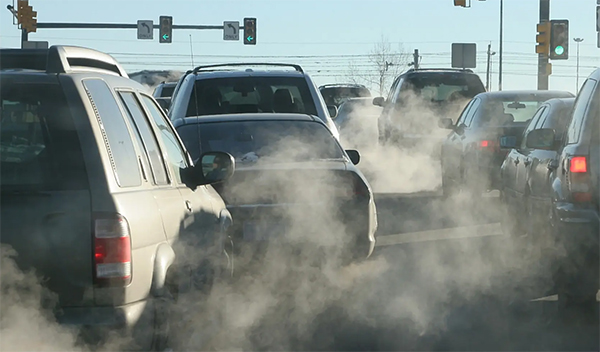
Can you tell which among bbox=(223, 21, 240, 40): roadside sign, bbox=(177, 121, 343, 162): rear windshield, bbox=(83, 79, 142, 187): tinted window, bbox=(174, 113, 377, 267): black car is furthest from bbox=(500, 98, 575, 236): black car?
bbox=(223, 21, 240, 40): roadside sign

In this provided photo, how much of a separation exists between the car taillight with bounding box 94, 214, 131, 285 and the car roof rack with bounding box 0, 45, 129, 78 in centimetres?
79

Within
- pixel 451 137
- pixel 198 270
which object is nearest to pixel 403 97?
pixel 451 137

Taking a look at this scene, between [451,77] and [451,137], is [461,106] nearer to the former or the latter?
[451,77]

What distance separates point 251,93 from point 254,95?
0.04 meters

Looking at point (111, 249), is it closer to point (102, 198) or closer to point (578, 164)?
point (102, 198)

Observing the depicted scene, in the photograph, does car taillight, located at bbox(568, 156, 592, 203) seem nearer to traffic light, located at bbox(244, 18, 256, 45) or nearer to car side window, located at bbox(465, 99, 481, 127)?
car side window, located at bbox(465, 99, 481, 127)

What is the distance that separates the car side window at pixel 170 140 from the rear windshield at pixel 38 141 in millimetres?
1202

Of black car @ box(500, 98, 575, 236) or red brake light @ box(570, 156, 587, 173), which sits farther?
black car @ box(500, 98, 575, 236)

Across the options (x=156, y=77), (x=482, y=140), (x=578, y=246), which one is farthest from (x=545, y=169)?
(x=156, y=77)

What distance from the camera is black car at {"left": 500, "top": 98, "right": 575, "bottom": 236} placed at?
882 cm

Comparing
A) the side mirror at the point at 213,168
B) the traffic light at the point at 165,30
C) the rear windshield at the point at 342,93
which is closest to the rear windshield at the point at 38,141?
the side mirror at the point at 213,168

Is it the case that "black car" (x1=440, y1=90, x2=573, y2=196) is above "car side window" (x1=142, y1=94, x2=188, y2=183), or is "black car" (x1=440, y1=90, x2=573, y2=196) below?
below

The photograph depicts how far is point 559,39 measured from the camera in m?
27.7

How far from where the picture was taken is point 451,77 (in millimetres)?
22969
